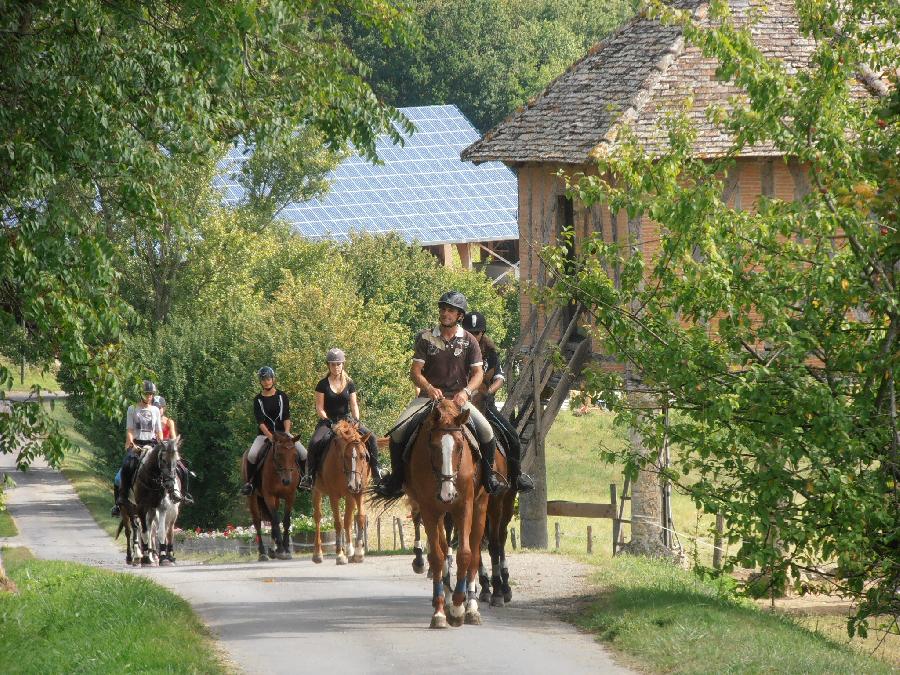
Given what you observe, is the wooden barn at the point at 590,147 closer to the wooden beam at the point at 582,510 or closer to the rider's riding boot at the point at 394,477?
the wooden beam at the point at 582,510

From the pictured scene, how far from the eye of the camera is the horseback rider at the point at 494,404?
14336 mm

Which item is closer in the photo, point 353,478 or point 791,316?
point 791,316

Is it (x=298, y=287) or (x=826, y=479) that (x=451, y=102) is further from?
(x=826, y=479)

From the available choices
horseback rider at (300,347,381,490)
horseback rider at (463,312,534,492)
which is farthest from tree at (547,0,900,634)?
horseback rider at (300,347,381,490)

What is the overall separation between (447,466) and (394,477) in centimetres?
119

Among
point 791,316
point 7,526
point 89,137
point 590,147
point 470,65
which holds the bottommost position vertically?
point 7,526

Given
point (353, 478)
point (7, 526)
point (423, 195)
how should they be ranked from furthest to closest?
point (423, 195)
point (7, 526)
point (353, 478)

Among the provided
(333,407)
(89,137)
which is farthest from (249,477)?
(89,137)

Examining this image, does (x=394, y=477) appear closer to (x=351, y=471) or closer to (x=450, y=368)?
(x=450, y=368)

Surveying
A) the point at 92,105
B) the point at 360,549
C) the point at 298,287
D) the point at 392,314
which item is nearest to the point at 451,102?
the point at 392,314

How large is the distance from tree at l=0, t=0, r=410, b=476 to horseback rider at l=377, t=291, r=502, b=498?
114 inches

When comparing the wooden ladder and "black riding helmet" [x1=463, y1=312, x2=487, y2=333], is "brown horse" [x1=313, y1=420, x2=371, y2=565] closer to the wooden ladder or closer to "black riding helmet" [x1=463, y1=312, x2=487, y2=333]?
"black riding helmet" [x1=463, y1=312, x2=487, y2=333]

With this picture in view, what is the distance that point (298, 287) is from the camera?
41750mm

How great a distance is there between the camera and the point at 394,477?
13641 mm
